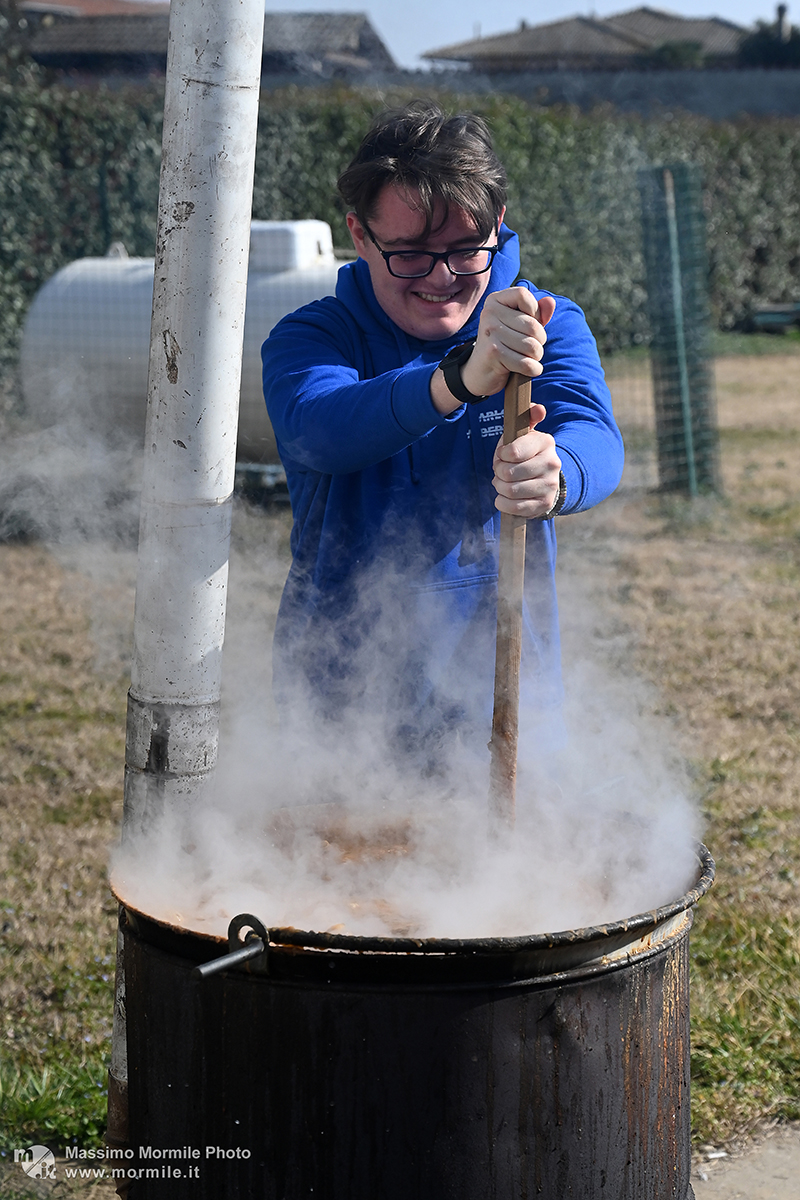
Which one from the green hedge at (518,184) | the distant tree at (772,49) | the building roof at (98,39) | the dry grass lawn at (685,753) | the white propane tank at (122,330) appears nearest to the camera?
the dry grass lawn at (685,753)

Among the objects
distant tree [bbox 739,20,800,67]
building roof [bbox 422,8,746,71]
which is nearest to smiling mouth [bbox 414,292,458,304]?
building roof [bbox 422,8,746,71]

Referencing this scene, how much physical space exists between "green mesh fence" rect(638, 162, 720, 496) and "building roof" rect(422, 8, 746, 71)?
51.1 feet

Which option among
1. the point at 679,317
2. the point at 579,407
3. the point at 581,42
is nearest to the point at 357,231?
the point at 579,407

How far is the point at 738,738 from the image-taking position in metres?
4.59

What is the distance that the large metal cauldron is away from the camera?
147 centimetres

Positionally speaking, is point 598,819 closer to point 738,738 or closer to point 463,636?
point 463,636

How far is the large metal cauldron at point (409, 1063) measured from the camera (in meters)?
1.47

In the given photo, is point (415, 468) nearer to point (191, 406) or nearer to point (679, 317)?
point (191, 406)

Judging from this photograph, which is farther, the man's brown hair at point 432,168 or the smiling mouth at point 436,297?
the smiling mouth at point 436,297

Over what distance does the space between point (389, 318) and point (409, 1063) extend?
130cm

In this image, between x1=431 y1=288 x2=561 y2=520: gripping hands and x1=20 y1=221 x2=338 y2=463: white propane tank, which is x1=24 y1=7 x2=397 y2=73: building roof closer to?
x1=20 y1=221 x2=338 y2=463: white propane tank

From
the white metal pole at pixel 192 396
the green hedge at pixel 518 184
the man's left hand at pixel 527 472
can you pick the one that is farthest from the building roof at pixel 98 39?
the man's left hand at pixel 527 472

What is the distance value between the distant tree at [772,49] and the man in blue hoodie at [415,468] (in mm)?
32141

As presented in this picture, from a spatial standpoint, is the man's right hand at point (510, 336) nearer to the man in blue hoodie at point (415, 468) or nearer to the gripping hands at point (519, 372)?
the gripping hands at point (519, 372)
